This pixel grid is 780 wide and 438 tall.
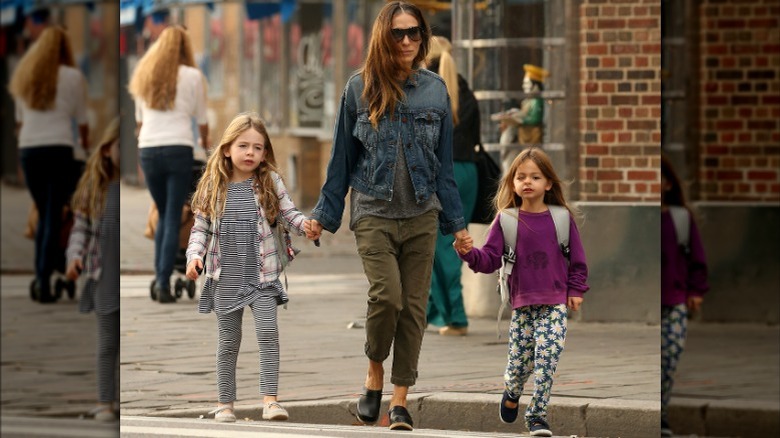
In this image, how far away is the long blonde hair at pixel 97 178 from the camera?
4020mm

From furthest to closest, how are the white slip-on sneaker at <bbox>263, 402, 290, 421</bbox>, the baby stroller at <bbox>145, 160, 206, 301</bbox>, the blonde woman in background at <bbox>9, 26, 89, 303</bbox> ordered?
the baby stroller at <bbox>145, 160, 206, 301</bbox>
the white slip-on sneaker at <bbox>263, 402, 290, 421</bbox>
the blonde woman in background at <bbox>9, 26, 89, 303</bbox>

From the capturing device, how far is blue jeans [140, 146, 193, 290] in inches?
356

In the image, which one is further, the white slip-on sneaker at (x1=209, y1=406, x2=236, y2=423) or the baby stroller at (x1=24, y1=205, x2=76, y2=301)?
the white slip-on sneaker at (x1=209, y1=406, x2=236, y2=423)

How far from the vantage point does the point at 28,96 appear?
5438 millimetres

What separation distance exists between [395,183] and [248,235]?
0.62 meters

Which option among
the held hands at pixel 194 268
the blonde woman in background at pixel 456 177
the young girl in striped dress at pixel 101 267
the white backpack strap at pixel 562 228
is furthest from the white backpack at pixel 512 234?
the blonde woman in background at pixel 456 177

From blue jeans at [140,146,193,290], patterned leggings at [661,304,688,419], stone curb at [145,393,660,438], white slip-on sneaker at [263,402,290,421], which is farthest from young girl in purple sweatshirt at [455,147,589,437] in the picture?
blue jeans at [140,146,193,290]

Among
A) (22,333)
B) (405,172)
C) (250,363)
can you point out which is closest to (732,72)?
(405,172)

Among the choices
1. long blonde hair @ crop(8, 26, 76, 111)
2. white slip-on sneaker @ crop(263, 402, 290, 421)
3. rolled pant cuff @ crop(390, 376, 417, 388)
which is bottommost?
white slip-on sneaker @ crop(263, 402, 290, 421)

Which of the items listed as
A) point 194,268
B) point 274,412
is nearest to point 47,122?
point 194,268

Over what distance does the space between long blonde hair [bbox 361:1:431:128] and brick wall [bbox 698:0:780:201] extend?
3093mm

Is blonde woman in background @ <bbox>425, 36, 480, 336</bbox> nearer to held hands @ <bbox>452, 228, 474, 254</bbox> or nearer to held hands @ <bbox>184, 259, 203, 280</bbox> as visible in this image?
held hands @ <bbox>452, 228, 474, 254</bbox>

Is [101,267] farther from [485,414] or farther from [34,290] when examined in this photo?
[34,290]

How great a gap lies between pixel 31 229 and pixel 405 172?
1522mm
